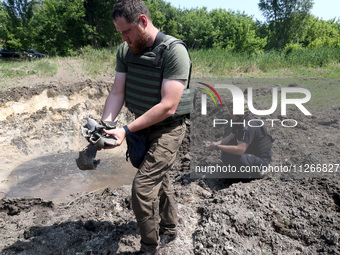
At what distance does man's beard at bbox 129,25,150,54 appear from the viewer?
7.77 ft

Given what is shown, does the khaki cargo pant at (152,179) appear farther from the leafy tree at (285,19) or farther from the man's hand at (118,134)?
the leafy tree at (285,19)

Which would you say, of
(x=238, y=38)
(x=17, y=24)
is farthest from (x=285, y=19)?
(x=17, y=24)

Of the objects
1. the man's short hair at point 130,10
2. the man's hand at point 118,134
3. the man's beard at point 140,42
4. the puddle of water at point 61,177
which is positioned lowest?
the puddle of water at point 61,177

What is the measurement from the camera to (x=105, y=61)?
1279 cm

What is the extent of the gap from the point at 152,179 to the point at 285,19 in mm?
44941

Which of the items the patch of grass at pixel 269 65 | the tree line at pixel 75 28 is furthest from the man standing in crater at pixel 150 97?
the tree line at pixel 75 28

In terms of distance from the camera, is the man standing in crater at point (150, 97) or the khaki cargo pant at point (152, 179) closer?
the man standing in crater at point (150, 97)

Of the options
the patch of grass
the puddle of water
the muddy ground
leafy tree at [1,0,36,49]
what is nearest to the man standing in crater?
the muddy ground

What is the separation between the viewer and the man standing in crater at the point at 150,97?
232cm

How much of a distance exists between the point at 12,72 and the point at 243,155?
8346 millimetres

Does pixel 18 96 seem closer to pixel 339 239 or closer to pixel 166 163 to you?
pixel 166 163

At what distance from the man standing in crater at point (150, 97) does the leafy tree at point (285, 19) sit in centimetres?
4153

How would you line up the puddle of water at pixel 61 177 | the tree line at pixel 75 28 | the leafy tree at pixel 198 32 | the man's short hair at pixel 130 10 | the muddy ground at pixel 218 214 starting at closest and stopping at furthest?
the man's short hair at pixel 130 10 → the muddy ground at pixel 218 214 → the puddle of water at pixel 61 177 → the tree line at pixel 75 28 → the leafy tree at pixel 198 32

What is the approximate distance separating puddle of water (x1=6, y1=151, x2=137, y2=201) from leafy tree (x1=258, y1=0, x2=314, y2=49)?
38.9 meters
